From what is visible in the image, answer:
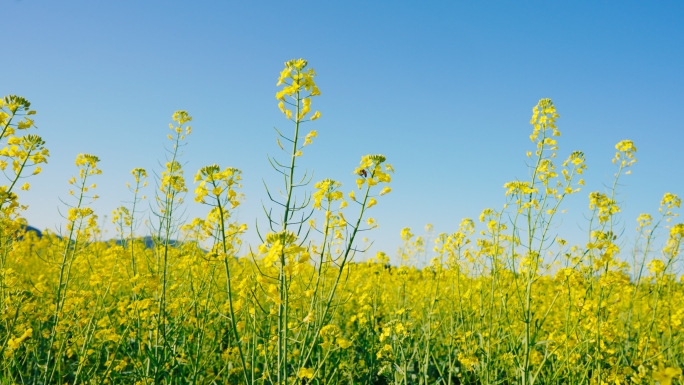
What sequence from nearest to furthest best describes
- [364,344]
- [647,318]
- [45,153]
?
[45,153] → [364,344] → [647,318]

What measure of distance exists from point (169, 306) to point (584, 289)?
3.05 m

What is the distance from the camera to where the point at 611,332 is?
3.18 m

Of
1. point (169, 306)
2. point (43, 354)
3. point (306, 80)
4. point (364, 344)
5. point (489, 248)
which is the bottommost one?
point (43, 354)

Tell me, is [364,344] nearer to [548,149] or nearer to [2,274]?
[548,149]

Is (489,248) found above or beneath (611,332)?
above

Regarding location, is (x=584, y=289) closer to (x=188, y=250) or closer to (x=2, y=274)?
(x=188, y=250)

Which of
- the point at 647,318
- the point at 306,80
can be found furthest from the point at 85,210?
the point at 647,318

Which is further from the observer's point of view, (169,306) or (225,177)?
(169,306)

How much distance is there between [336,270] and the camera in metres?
4.14

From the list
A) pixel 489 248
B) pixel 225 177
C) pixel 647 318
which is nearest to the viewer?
pixel 225 177

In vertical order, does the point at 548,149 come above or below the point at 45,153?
above

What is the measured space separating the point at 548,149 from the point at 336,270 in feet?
6.85

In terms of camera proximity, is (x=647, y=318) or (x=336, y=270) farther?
(x=647, y=318)

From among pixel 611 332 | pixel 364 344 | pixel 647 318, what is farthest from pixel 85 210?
pixel 647 318
